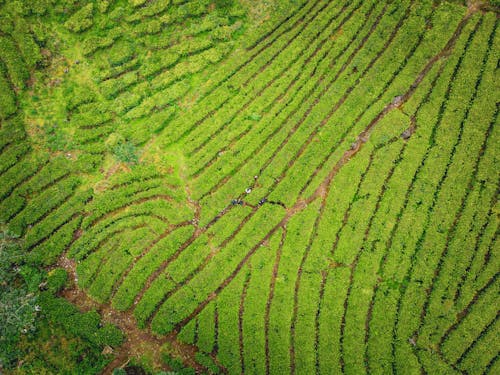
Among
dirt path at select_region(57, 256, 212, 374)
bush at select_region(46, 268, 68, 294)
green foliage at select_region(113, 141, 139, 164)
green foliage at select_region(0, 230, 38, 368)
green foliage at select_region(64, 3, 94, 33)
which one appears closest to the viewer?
green foliage at select_region(0, 230, 38, 368)

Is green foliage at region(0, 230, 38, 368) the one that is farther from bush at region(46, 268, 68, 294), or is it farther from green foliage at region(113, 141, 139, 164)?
green foliage at region(113, 141, 139, 164)

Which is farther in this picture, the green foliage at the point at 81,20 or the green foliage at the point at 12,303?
the green foliage at the point at 81,20

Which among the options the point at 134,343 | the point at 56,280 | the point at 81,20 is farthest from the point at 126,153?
the point at 134,343

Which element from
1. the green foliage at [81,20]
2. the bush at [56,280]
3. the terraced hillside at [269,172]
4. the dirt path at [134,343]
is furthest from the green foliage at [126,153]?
the green foliage at [81,20]

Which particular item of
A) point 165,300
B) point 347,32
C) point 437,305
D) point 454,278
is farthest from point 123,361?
point 347,32

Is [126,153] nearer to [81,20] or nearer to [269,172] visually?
[269,172]

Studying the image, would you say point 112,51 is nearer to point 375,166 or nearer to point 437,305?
point 375,166

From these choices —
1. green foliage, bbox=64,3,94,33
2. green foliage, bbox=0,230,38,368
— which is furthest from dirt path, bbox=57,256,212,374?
green foliage, bbox=64,3,94,33

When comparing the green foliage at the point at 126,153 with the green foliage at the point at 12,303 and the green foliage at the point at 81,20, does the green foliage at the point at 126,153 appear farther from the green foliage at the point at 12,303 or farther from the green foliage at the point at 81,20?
the green foliage at the point at 81,20
